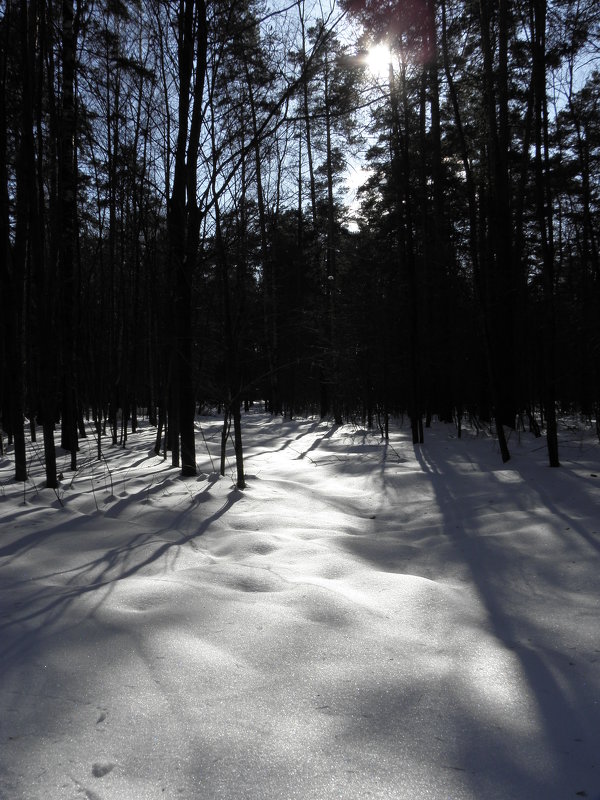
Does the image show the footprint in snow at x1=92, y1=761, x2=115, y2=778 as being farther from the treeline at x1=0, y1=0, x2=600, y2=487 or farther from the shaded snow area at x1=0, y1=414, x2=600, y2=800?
the treeline at x1=0, y1=0, x2=600, y2=487

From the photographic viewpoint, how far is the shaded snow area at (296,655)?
150 centimetres

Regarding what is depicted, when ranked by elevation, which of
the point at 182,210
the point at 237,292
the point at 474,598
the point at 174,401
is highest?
the point at 182,210

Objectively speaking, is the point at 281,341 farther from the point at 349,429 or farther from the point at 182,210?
the point at 182,210

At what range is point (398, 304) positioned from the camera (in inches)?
595

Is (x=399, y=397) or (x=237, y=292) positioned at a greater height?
(x=237, y=292)

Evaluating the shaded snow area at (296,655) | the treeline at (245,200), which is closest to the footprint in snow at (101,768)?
the shaded snow area at (296,655)

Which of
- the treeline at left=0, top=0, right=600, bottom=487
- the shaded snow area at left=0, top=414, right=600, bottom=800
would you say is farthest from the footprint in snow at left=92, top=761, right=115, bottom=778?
the treeline at left=0, top=0, right=600, bottom=487

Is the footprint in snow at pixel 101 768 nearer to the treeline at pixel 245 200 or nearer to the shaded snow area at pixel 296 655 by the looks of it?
the shaded snow area at pixel 296 655

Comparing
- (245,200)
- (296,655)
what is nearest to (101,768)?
(296,655)

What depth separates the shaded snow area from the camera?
4.91ft

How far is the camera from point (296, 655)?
2137 millimetres

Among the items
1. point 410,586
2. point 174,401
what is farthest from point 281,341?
point 410,586

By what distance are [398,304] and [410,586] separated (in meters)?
12.8

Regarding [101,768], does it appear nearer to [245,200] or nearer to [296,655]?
[296,655]
